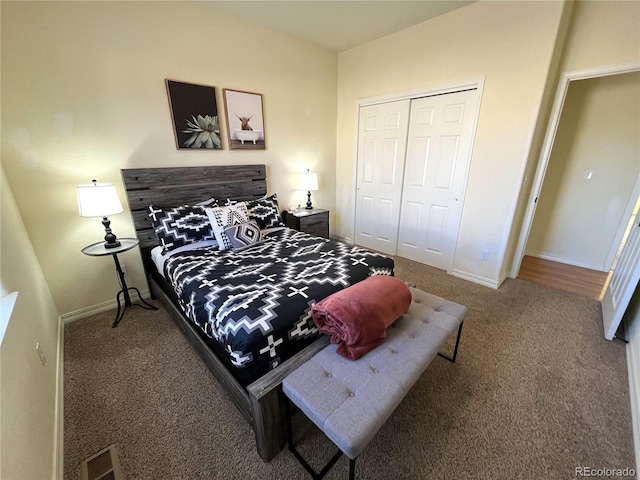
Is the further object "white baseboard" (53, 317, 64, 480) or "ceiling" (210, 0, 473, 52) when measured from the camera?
"ceiling" (210, 0, 473, 52)

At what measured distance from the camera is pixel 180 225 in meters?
2.26

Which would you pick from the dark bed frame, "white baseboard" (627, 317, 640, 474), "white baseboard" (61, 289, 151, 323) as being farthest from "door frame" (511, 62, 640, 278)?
"white baseboard" (61, 289, 151, 323)

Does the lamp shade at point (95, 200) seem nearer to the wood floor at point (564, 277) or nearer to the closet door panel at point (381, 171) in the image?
the closet door panel at point (381, 171)

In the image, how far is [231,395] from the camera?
1.39 metres

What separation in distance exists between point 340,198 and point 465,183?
1.82 meters

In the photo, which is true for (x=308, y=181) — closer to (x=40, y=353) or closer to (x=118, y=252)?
(x=118, y=252)

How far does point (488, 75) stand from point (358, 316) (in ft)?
8.63

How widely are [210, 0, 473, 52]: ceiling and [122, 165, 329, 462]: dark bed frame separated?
1442mm

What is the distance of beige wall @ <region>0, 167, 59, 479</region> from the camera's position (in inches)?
33.6

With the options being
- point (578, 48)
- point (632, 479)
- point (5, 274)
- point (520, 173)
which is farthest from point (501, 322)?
point (5, 274)

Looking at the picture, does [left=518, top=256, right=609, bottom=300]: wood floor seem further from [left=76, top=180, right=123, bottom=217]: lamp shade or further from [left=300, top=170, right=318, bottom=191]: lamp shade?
[left=76, top=180, right=123, bottom=217]: lamp shade

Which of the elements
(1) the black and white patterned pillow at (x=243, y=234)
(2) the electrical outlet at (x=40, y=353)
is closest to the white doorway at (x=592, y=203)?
(1) the black and white patterned pillow at (x=243, y=234)

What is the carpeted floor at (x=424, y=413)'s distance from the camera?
1.18m

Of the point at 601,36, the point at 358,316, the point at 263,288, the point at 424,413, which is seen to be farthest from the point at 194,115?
the point at 601,36
